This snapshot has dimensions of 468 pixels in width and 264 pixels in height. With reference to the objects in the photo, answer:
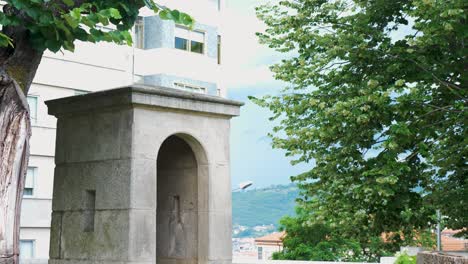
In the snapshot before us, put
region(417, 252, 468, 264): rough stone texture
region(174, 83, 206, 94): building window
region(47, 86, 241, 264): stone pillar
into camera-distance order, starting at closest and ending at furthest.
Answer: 1. region(417, 252, 468, 264): rough stone texture
2. region(47, 86, 241, 264): stone pillar
3. region(174, 83, 206, 94): building window

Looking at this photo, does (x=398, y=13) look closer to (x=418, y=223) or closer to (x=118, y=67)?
(x=418, y=223)

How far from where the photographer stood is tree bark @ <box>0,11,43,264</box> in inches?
375

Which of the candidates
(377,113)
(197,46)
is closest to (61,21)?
(377,113)

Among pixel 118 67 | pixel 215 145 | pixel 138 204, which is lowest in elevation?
pixel 138 204

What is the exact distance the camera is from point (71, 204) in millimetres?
11562

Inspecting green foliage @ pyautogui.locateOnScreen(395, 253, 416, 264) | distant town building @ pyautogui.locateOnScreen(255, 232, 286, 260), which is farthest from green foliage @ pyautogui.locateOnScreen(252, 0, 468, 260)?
distant town building @ pyautogui.locateOnScreen(255, 232, 286, 260)

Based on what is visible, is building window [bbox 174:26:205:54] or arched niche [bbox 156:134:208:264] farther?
building window [bbox 174:26:205:54]

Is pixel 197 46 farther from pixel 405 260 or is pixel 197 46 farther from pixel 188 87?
pixel 405 260

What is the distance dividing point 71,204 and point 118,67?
26.2m

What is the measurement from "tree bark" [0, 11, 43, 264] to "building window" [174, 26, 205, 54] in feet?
96.1

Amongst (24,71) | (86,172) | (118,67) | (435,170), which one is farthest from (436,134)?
(118,67)

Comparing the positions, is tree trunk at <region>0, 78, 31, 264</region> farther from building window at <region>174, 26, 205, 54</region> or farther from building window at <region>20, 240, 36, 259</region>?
building window at <region>174, 26, 205, 54</region>

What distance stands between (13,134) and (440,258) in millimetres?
5766

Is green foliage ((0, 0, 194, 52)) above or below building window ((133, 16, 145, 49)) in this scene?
below
